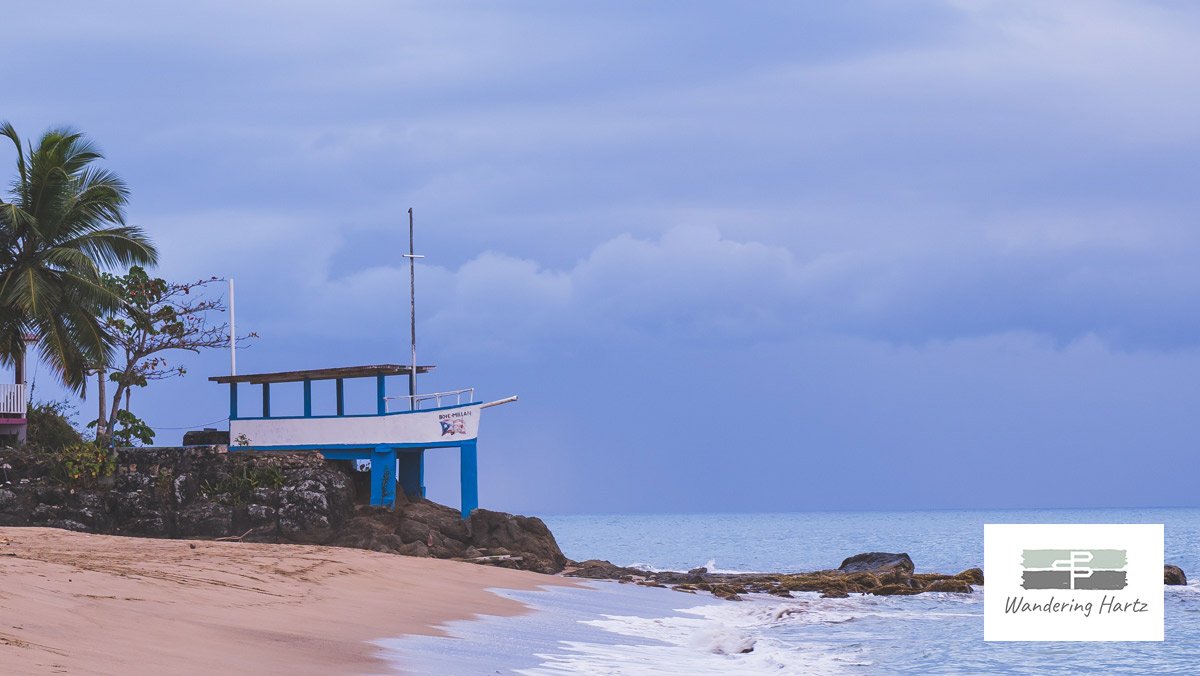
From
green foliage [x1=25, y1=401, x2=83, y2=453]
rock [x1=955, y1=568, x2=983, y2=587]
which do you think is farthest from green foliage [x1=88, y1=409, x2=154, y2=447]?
rock [x1=955, y1=568, x2=983, y2=587]

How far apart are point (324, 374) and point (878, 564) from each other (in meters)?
17.7

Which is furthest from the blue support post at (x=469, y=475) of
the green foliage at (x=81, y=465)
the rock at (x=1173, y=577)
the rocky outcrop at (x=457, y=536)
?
the rock at (x=1173, y=577)

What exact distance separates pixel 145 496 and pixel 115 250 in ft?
24.0

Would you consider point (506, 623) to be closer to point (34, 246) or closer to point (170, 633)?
point (170, 633)

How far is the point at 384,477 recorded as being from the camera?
36.1 m

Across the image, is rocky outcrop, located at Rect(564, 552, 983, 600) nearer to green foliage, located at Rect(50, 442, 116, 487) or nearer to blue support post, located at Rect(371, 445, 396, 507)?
blue support post, located at Rect(371, 445, 396, 507)

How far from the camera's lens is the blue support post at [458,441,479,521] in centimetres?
3656

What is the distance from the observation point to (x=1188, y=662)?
21359mm

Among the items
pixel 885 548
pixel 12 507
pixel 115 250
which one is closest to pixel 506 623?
pixel 12 507

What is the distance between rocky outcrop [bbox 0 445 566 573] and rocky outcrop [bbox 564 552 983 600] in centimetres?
204

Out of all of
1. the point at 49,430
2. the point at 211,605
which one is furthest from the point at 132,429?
the point at 211,605

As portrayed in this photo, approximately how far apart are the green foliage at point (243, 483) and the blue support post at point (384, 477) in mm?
2727

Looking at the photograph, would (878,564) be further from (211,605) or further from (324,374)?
(211,605)

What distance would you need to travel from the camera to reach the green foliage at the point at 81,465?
3425 centimetres
